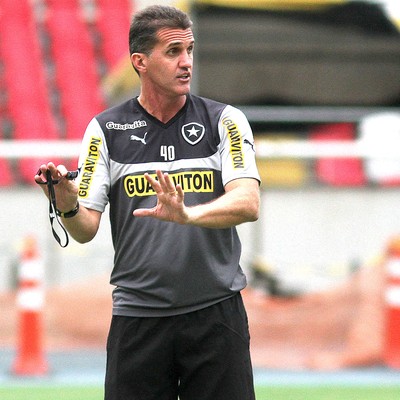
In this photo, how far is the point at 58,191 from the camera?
15.8ft

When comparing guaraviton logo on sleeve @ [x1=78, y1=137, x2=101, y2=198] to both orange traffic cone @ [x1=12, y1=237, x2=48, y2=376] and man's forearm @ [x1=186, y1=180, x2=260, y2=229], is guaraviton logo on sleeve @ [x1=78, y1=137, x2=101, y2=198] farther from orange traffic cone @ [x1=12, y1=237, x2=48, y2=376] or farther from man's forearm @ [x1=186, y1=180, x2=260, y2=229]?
orange traffic cone @ [x1=12, y1=237, x2=48, y2=376]

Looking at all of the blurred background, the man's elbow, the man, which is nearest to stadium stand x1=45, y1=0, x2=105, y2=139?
the blurred background

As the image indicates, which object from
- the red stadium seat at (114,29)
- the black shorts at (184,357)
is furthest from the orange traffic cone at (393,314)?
the red stadium seat at (114,29)

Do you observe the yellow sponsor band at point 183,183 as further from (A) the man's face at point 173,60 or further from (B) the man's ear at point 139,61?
(B) the man's ear at point 139,61

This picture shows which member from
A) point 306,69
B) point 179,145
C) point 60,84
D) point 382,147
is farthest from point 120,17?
point 179,145

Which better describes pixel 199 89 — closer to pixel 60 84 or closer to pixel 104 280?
pixel 60 84

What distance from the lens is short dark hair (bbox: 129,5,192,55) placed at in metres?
4.94

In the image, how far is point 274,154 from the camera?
1325cm

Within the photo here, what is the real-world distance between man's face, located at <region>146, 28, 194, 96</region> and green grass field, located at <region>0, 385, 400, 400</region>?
4.78 meters

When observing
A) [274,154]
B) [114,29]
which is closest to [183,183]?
[274,154]

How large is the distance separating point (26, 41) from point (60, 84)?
0.77 meters

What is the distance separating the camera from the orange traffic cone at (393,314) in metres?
11.2

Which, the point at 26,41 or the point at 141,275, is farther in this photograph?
the point at 26,41

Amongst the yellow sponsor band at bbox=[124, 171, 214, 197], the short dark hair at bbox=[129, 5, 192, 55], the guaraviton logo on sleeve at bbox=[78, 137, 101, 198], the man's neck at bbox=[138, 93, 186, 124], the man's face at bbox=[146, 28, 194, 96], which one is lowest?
the yellow sponsor band at bbox=[124, 171, 214, 197]
